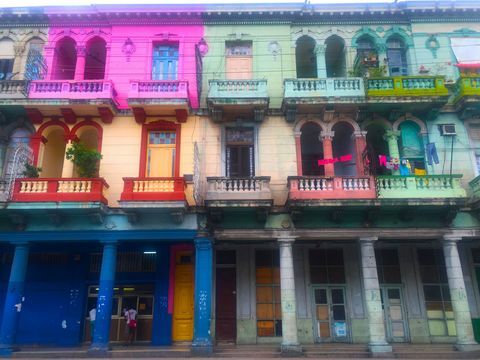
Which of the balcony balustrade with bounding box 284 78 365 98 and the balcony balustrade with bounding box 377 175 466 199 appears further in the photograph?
the balcony balustrade with bounding box 284 78 365 98

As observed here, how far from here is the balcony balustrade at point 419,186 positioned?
1384cm

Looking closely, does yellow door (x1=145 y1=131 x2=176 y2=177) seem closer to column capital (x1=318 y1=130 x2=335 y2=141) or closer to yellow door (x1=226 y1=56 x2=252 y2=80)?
yellow door (x1=226 y1=56 x2=252 y2=80)

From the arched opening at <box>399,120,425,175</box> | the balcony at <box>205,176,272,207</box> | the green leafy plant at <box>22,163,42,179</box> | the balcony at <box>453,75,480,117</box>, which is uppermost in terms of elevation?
the balcony at <box>453,75,480,117</box>

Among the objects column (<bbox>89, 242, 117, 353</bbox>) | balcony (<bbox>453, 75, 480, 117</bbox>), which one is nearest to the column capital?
balcony (<bbox>453, 75, 480, 117</bbox>)

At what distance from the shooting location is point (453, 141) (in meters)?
15.4

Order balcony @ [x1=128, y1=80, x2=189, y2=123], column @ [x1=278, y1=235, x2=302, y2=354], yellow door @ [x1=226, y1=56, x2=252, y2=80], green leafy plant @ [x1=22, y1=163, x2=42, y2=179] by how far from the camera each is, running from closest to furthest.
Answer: column @ [x1=278, y1=235, x2=302, y2=354], green leafy plant @ [x1=22, y1=163, x2=42, y2=179], balcony @ [x1=128, y1=80, x2=189, y2=123], yellow door @ [x1=226, y1=56, x2=252, y2=80]

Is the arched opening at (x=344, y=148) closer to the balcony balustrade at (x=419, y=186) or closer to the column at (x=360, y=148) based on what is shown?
the column at (x=360, y=148)

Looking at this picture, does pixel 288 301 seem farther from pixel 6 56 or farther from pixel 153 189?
pixel 6 56

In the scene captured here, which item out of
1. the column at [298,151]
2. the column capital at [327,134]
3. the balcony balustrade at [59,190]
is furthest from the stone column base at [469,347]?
the balcony balustrade at [59,190]

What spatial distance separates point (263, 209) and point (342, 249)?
4432 millimetres

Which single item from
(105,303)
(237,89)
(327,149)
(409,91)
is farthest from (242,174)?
(409,91)

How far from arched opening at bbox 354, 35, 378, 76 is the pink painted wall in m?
6.86

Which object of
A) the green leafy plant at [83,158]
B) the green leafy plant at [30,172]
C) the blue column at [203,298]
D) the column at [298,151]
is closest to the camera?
the blue column at [203,298]

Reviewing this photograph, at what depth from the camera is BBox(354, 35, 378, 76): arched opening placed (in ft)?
51.5
